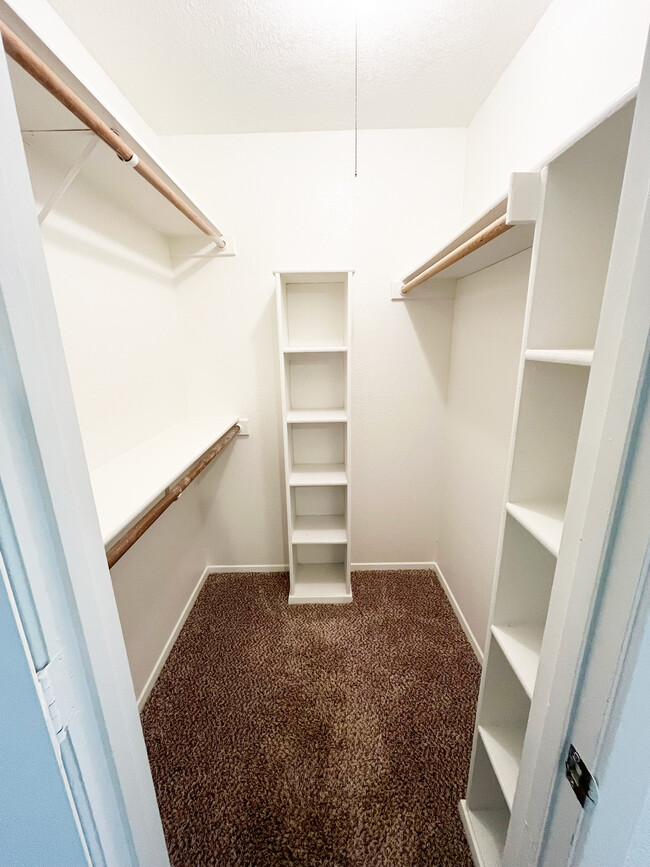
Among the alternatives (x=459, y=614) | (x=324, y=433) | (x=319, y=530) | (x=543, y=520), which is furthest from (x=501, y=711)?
(x=324, y=433)

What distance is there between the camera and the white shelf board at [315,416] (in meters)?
1.72

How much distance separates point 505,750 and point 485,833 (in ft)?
1.07

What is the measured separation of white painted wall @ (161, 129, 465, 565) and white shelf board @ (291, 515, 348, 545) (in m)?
0.15

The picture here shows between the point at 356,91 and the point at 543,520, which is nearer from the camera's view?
the point at 543,520

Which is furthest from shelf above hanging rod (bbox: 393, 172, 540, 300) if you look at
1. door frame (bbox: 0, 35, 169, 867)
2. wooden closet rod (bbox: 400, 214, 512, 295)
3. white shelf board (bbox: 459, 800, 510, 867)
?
white shelf board (bbox: 459, 800, 510, 867)

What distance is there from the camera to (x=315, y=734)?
4.15 feet

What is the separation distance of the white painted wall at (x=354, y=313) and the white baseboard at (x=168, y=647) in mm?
243

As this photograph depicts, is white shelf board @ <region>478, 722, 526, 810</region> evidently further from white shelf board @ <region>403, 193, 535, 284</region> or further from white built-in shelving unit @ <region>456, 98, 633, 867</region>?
white shelf board @ <region>403, 193, 535, 284</region>

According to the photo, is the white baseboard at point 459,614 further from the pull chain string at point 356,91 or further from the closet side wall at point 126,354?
the pull chain string at point 356,91

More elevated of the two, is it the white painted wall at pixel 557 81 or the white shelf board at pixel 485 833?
the white painted wall at pixel 557 81

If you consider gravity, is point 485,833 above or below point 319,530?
below

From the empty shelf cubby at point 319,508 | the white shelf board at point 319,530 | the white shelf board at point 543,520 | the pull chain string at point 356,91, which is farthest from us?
the empty shelf cubby at point 319,508

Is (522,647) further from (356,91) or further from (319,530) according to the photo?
(356,91)

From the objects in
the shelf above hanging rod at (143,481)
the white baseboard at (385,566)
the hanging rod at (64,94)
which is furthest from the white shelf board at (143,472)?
the white baseboard at (385,566)
